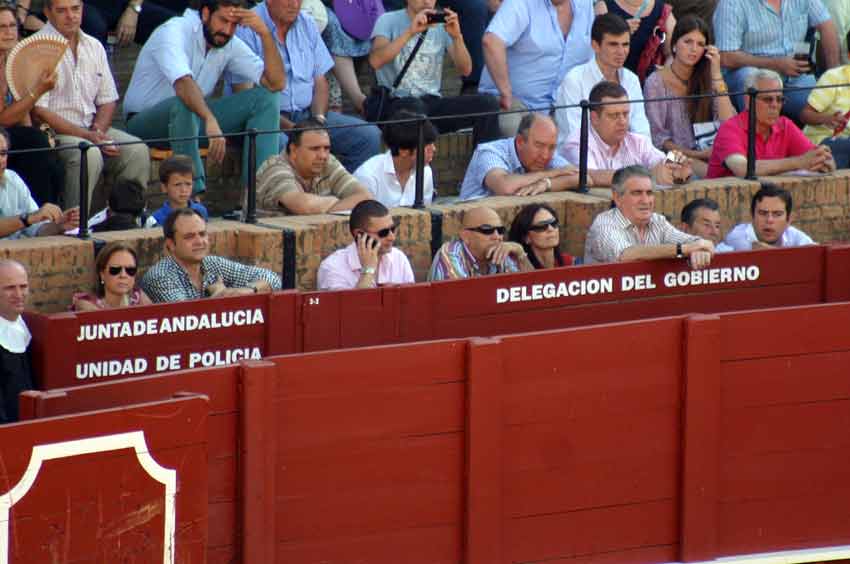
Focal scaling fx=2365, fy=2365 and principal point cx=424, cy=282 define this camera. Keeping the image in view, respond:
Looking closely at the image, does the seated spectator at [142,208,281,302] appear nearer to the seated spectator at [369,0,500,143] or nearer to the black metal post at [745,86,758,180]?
the seated spectator at [369,0,500,143]

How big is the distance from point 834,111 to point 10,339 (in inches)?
226

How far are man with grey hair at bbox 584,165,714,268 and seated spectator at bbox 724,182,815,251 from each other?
506mm

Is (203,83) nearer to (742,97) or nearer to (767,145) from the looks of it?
(767,145)

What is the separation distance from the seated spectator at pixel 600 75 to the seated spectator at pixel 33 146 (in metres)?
2.86

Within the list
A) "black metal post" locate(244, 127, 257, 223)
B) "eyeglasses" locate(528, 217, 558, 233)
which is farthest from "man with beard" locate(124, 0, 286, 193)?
"eyeglasses" locate(528, 217, 558, 233)

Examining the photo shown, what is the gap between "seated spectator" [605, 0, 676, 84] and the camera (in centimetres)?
1362

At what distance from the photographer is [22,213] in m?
10.7

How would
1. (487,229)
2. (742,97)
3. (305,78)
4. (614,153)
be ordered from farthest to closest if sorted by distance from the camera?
(742,97) → (305,78) → (614,153) → (487,229)

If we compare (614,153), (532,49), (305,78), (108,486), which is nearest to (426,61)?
(532,49)

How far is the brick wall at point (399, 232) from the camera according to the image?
34.9ft

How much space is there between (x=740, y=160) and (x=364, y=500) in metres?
4.10

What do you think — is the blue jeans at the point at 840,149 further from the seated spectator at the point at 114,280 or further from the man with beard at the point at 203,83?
the seated spectator at the point at 114,280

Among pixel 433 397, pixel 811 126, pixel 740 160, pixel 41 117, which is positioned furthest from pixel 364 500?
pixel 811 126

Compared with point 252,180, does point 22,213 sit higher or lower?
lower
